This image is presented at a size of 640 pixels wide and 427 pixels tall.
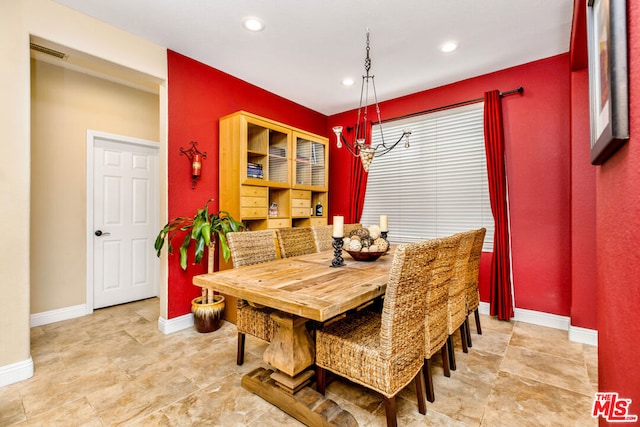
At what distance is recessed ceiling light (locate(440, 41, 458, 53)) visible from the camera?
274cm

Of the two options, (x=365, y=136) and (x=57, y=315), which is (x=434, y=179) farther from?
(x=57, y=315)

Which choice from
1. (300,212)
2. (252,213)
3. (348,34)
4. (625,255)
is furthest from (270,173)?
(625,255)

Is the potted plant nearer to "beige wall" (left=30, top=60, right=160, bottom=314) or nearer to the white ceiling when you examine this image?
"beige wall" (left=30, top=60, right=160, bottom=314)

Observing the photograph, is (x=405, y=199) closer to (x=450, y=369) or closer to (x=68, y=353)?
(x=450, y=369)

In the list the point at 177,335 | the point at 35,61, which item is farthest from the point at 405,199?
the point at 35,61

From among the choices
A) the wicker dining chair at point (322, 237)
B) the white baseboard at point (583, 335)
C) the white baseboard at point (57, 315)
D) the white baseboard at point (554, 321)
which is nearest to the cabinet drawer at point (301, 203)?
the wicker dining chair at point (322, 237)

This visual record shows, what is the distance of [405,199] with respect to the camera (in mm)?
3957

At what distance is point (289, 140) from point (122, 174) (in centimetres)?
212

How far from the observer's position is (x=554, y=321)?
2.94m

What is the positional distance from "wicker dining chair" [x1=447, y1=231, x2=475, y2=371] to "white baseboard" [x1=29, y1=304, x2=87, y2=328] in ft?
12.4

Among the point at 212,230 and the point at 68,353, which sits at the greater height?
the point at 212,230

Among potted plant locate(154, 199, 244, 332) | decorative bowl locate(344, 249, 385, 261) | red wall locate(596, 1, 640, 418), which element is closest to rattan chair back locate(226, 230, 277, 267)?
potted plant locate(154, 199, 244, 332)

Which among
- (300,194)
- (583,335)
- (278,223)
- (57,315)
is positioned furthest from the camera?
(300,194)

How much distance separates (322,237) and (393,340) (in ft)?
5.50
